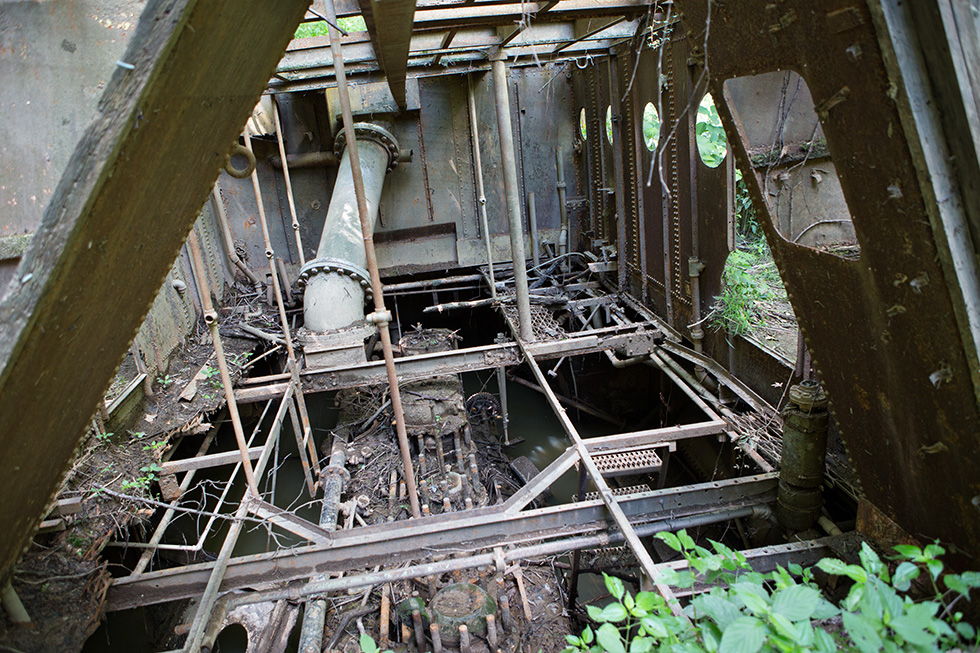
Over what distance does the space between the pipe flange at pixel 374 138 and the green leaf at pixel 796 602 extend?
860 centimetres

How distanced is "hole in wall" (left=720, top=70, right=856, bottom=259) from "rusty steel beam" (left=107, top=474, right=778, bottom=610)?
86.0 inches

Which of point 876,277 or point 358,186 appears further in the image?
point 358,186

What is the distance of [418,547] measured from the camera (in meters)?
3.94

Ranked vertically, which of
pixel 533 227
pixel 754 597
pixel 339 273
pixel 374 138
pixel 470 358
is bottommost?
pixel 754 597

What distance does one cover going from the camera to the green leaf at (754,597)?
1617 millimetres

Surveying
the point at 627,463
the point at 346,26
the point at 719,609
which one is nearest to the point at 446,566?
the point at 627,463

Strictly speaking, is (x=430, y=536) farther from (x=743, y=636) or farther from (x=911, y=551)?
(x=911, y=551)

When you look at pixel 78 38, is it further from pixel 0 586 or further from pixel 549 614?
pixel 549 614

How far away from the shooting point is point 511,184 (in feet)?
22.1

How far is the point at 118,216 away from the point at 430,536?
9.90ft

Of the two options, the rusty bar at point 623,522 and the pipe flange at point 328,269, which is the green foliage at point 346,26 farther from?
the rusty bar at point 623,522

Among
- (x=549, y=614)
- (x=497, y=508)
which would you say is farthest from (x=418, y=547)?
(x=549, y=614)

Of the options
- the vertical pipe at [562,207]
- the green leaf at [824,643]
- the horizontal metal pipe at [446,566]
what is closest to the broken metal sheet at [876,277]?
the green leaf at [824,643]

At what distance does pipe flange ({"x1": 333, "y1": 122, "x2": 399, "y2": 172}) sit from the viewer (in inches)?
353
